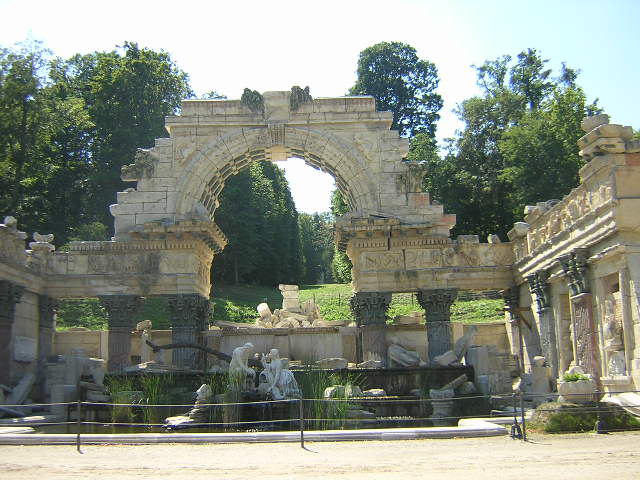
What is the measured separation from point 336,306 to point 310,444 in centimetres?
2748

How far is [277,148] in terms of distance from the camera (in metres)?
24.2

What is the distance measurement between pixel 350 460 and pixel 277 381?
284 inches

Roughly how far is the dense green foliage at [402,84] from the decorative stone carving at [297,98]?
2821 centimetres

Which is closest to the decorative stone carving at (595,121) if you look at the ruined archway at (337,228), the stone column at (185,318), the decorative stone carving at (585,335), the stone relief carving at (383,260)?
the decorative stone carving at (585,335)

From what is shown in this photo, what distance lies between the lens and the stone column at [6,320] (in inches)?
809

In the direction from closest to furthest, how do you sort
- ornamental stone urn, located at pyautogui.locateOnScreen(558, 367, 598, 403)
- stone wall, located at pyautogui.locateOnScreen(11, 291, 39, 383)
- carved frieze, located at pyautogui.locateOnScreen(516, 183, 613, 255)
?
ornamental stone urn, located at pyautogui.locateOnScreen(558, 367, 598, 403)
carved frieze, located at pyautogui.locateOnScreen(516, 183, 613, 255)
stone wall, located at pyautogui.locateOnScreen(11, 291, 39, 383)

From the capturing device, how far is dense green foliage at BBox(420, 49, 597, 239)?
118 ft

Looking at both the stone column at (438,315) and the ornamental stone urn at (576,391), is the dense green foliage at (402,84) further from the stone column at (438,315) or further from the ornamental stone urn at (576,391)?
the ornamental stone urn at (576,391)

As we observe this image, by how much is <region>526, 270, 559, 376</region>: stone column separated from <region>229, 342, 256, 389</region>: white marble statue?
26.2ft

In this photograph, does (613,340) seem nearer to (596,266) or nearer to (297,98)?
(596,266)

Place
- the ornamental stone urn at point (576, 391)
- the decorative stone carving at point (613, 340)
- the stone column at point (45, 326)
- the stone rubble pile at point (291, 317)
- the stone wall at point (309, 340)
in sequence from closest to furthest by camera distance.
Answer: the ornamental stone urn at point (576, 391)
the decorative stone carving at point (613, 340)
the stone column at point (45, 326)
the stone wall at point (309, 340)
the stone rubble pile at point (291, 317)

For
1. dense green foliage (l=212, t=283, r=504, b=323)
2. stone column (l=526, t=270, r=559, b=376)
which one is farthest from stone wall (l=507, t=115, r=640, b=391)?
dense green foliage (l=212, t=283, r=504, b=323)

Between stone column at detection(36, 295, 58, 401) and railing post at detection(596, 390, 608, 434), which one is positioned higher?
stone column at detection(36, 295, 58, 401)

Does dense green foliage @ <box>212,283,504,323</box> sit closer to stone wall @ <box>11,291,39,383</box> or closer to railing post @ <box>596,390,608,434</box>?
stone wall @ <box>11,291,39,383</box>
